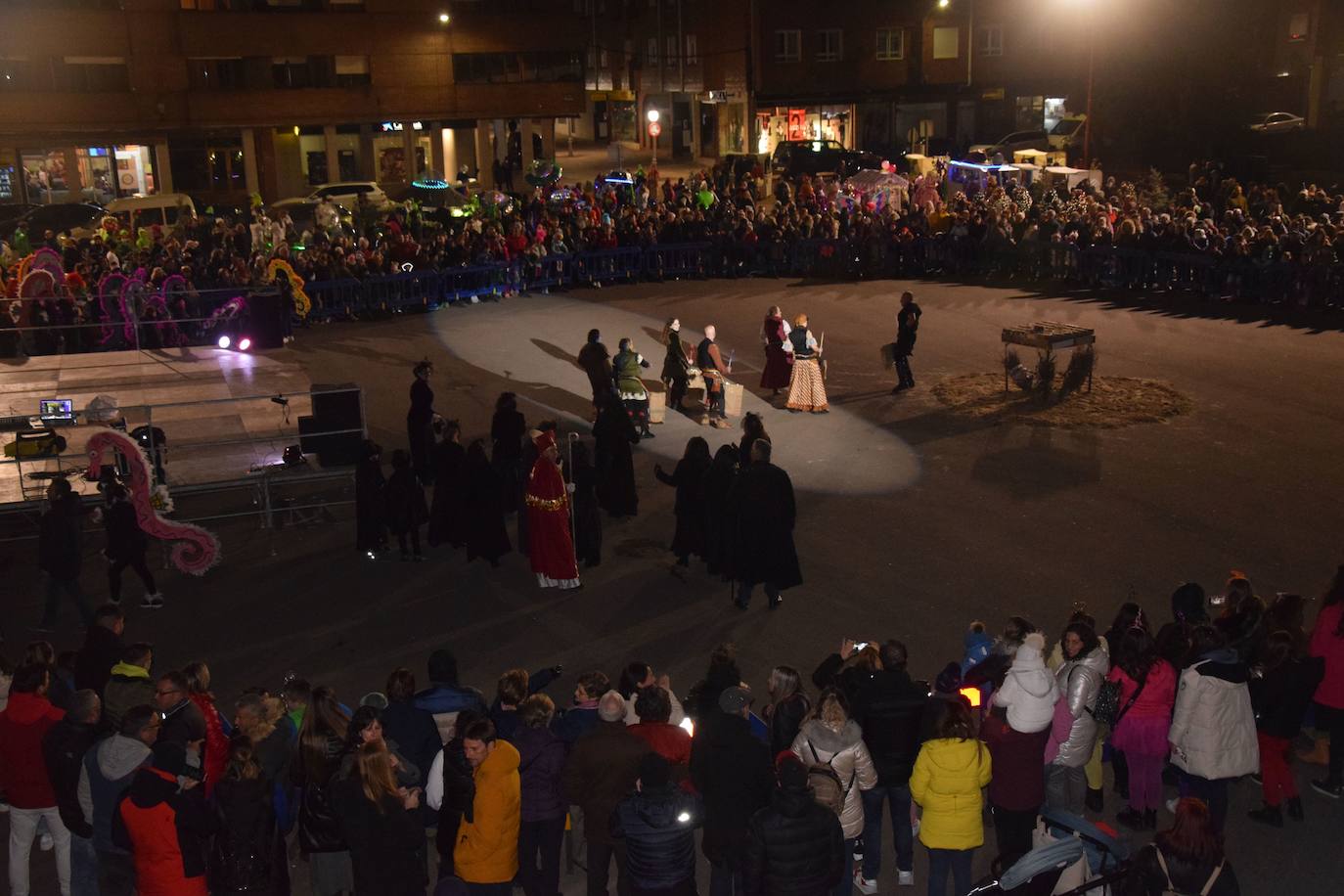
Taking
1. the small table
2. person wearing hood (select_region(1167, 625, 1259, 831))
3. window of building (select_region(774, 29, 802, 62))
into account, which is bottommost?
person wearing hood (select_region(1167, 625, 1259, 831))

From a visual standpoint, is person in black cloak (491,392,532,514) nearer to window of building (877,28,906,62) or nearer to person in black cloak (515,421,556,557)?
person in black cloak (515,421,556,557)

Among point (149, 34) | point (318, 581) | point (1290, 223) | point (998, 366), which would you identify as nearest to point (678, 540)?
point (318, 581)

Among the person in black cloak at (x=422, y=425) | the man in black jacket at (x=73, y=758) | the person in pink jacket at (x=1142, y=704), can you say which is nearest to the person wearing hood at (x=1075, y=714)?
the person in pink jacket at (x=1142, y=704)

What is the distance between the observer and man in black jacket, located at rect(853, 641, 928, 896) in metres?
7.44

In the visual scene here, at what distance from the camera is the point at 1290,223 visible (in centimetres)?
2573

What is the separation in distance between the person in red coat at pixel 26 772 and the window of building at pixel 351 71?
42037 millimetres

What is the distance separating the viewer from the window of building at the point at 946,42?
52844 millimetres

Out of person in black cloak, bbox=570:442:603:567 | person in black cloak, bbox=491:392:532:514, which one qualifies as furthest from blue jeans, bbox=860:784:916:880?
person in black cloak, bbox=491:392:532:514

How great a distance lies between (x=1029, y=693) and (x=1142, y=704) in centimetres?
107

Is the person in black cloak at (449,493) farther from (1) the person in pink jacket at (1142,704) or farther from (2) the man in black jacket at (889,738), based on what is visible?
(1) the person in pink jacket at (1142,704)

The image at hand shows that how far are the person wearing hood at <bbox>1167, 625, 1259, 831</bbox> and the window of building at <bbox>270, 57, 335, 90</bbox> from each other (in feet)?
142

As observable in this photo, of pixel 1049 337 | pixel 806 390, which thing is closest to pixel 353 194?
pixel 806 390

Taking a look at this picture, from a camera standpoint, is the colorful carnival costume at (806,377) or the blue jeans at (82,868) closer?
the blue jeans at (82,868)

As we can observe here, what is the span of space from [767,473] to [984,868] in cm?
434
